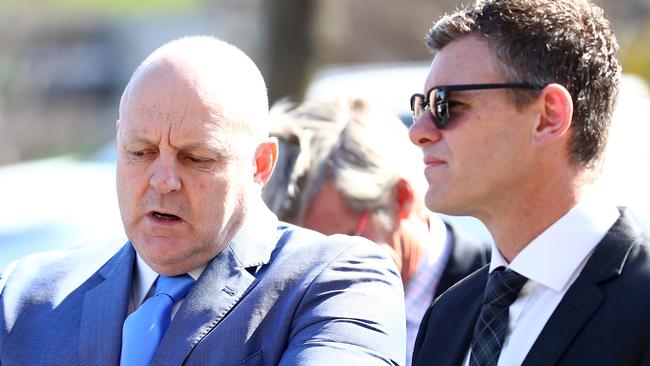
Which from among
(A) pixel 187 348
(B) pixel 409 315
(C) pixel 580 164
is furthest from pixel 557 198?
(B) pixel 409 315

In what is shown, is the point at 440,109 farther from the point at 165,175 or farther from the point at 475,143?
the point at 165,175

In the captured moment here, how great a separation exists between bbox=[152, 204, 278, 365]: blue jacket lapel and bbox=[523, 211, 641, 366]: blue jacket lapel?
0.73 meters

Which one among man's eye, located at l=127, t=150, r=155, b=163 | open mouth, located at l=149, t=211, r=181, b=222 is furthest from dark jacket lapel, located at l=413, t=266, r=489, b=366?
man's eye, located at l=127, t=150, r=155, b=163

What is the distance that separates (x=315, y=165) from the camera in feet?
14.6

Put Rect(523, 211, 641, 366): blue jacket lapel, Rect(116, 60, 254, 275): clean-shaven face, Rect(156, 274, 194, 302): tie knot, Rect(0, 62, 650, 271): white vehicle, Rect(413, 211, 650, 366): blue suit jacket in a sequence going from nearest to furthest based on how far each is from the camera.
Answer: Rect(413, 211, 650, 366): blue suit jacket < Rect(523, 211, 641, 366): blue jacket lapel < Rect(116, 60, 254, 275): clean-shaven face < Rect(156, 274, 194, 302): tie knot < Rect(0, 62, 650, 271): white vehicle

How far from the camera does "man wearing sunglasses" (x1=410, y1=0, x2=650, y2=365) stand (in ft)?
9.40

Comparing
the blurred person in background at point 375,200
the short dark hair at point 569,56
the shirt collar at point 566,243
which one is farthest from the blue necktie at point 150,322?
the blurred person in background at point 375,200

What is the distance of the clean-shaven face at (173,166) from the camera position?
2975mm

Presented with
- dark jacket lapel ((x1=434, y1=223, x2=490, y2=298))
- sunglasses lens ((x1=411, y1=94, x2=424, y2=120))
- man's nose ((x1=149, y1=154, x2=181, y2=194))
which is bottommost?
dark jacket lapel ((x1=434, y1=223, x2=490, y2=298))

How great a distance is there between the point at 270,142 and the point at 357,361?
0.67 metres

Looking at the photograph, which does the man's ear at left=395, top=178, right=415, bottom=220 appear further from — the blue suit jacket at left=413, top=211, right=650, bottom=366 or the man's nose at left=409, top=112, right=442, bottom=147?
the blue suit jacket at left=413, top=211, right=650, bottom=366

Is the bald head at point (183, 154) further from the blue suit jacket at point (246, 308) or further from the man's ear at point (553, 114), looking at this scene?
the man's ear at point (553, 114)

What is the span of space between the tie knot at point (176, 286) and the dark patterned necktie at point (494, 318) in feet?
2.37

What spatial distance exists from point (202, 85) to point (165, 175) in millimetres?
237
